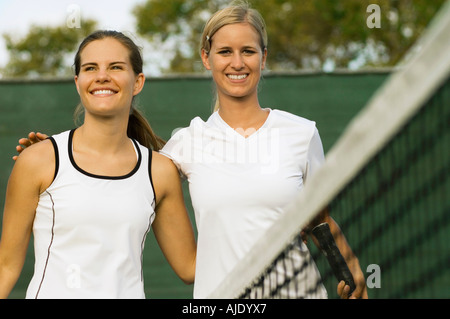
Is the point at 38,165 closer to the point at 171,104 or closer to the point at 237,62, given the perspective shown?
the point at 237,62

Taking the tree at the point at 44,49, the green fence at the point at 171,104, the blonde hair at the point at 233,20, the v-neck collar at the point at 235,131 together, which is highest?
the tree at the point at 44,49

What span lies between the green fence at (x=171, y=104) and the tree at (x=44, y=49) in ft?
83.6

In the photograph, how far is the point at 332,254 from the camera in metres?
2.47

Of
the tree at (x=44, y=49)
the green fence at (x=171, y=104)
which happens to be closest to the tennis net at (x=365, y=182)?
the green fence at (x=171, y=104)

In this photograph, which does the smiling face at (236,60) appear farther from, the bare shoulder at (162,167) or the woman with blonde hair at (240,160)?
the bare shoulder at (162,167)

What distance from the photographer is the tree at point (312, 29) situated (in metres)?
19.8

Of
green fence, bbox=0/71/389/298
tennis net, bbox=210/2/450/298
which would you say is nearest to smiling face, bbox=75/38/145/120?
tennis net, bbox=210/2/450/298

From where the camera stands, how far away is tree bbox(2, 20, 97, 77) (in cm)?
3059

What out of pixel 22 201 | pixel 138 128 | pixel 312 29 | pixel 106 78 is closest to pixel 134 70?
pixel 106 78

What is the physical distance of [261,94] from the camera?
5.62m

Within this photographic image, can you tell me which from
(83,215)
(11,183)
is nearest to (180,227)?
(83,215)

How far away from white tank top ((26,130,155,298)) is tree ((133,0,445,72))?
16.3 meters

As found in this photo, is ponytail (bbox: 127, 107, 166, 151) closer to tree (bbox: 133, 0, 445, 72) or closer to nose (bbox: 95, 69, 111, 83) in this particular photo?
nose (bbox: 95, 69, 111, 83)
